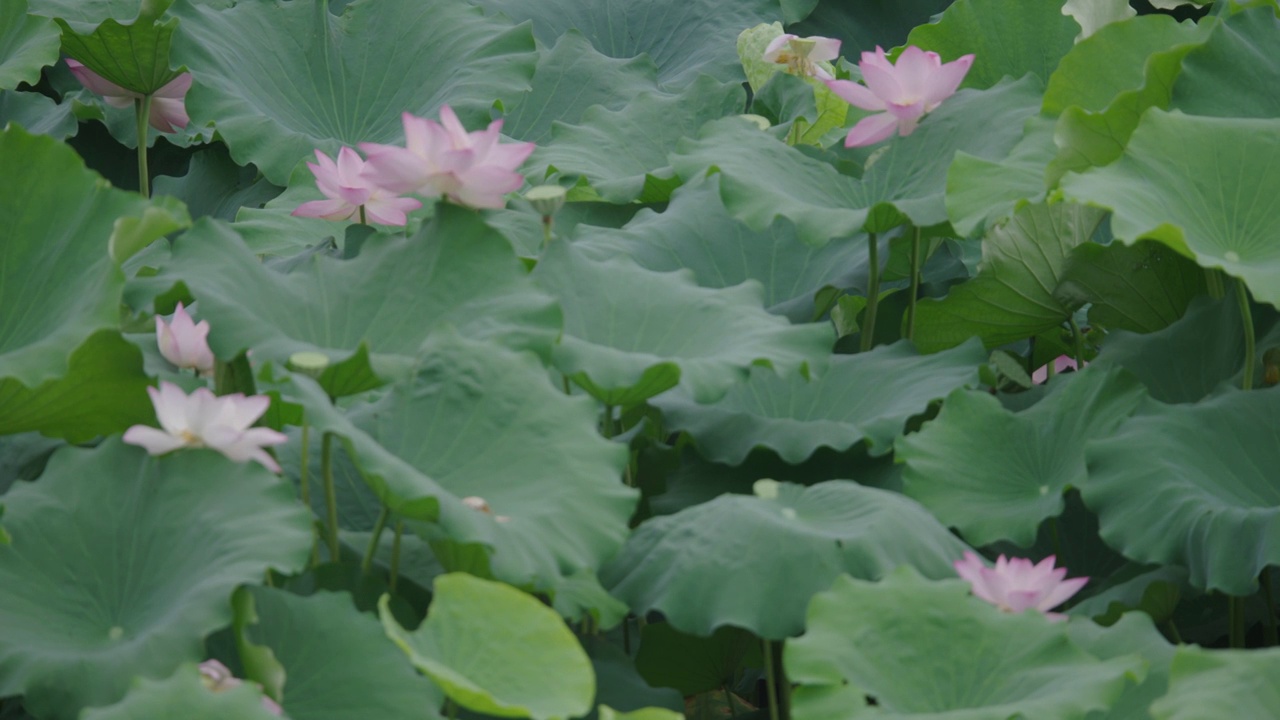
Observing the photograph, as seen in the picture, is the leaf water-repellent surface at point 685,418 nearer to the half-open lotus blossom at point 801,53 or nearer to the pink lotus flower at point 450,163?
the pink lotus flower at point 450,163

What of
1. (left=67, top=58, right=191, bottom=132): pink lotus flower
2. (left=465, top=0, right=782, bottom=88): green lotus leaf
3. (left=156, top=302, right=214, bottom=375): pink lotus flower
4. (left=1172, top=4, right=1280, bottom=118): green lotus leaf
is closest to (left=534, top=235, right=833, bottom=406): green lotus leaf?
(left=156, top=302, right=214, bottom=375): pink lotus flower

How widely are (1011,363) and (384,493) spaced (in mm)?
915

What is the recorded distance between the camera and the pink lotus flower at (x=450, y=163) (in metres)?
1.21

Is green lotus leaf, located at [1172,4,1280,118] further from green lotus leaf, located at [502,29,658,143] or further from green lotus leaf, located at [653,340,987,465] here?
green lotus leaf, located at [502,29,658,143]

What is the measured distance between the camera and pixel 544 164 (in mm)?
1757

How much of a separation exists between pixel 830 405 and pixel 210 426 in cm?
63

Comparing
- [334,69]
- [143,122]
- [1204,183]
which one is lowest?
[143,122]


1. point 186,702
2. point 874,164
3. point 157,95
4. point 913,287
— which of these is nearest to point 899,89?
point 874,164

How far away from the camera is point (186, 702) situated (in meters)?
0.84

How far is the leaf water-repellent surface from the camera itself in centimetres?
99

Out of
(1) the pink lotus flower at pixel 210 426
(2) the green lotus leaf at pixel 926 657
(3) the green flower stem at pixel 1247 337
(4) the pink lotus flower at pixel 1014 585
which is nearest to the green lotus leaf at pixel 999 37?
(3) the green flower stem at pixel 1247 337

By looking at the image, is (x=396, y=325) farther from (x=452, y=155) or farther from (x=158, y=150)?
(x=158, y=150)

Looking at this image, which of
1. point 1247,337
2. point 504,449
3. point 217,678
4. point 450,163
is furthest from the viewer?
point 1247,337

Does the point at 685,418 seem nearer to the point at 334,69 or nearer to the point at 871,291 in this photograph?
the point at 871,291
